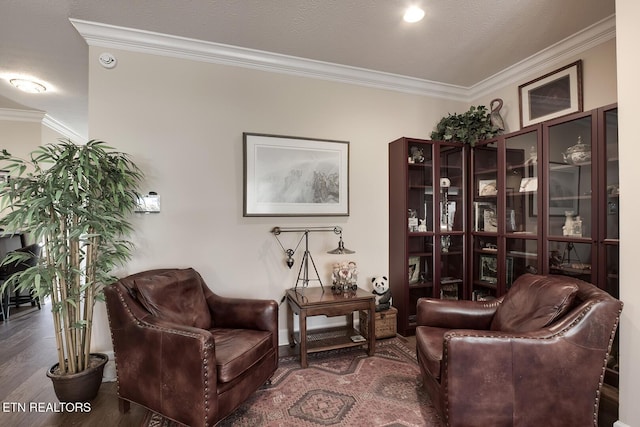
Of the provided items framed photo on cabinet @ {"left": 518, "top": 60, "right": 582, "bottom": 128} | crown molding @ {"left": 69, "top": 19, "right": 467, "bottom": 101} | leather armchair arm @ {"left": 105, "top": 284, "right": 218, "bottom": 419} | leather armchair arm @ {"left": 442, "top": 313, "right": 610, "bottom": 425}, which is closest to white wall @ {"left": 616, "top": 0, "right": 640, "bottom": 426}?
leather armchair arm @ {"left": 442, "top": 313, "right": 610, "bottom": 425}

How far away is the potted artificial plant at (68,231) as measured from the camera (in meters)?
1.86

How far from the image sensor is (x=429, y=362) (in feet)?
5.81

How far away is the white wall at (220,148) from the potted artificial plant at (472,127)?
0.82m

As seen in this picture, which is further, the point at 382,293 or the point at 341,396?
the point at 382,293

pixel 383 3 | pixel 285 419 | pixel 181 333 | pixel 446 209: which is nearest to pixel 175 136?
pixel 181 333

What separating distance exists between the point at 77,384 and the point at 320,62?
322 centimetres

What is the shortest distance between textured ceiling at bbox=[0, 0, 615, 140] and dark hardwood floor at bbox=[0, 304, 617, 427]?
2.77m

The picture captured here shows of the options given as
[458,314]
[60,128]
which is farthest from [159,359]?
[60,128]

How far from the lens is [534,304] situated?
6.06 feet

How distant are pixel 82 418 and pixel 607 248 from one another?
3693 mm

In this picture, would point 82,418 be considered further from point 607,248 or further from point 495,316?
point 607,248

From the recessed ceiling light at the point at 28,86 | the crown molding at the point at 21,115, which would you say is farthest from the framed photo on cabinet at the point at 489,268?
the crown molding at the point at 21,115

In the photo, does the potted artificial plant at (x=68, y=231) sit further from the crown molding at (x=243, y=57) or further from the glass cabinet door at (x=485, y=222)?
the glass cabinet door at (x=485, y=222)

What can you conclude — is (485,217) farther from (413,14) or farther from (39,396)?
(39,396)
